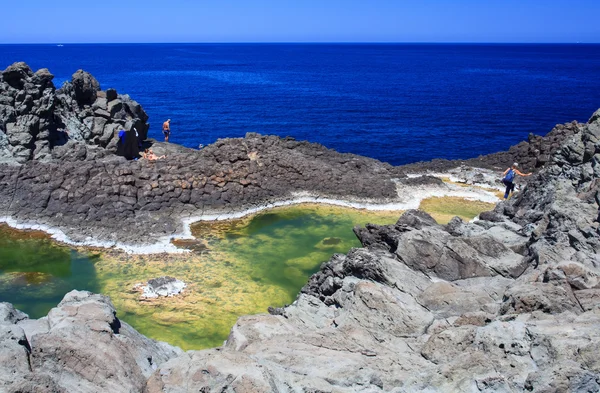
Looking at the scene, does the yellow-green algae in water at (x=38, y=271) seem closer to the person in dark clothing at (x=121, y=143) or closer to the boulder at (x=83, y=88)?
the person in dark clothing at (x=121, y=143)

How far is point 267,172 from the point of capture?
1512 inches

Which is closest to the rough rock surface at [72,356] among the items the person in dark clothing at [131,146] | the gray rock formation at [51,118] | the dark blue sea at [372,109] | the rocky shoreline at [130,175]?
the rocky shoreline at [130,175]

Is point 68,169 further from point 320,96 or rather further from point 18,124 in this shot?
point 320,96

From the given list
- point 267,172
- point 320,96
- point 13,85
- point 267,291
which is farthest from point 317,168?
point 320,96

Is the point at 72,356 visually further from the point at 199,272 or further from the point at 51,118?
the point at 51,118

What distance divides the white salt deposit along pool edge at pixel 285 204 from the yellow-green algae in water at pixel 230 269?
68 cm

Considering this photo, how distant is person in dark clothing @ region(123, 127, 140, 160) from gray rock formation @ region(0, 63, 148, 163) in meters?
0.63

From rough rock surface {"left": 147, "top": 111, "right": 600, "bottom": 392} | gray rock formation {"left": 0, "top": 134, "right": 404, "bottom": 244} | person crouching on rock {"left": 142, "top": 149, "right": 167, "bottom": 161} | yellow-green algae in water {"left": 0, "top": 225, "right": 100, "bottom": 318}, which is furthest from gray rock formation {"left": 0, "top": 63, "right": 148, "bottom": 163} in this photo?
rough rock surface {"left": 147, "top": 111, "right": 600, "bottom": 392}

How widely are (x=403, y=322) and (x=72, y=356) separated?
29.0ft

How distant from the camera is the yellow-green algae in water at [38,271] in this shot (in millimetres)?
24516

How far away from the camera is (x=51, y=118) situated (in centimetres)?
3962

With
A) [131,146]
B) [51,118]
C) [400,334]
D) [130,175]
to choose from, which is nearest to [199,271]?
[130,175]

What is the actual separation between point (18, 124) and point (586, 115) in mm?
82047

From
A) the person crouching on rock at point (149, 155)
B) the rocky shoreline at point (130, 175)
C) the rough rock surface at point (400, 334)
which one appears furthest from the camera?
the person crouching on rock at point (149, 155)
